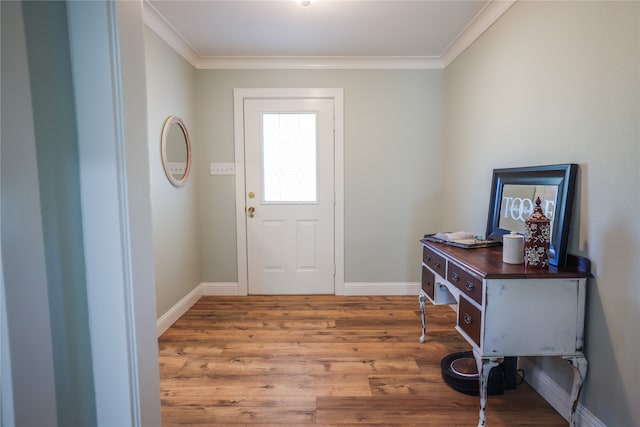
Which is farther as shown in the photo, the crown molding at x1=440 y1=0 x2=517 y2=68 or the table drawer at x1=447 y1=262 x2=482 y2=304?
the crown molding at x1=440 y1=0 x2=517 y2=68

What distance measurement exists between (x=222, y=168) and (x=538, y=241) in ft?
9.15

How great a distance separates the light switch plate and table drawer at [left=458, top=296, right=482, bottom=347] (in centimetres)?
249

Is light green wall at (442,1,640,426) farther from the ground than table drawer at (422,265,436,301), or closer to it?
farther from the ground

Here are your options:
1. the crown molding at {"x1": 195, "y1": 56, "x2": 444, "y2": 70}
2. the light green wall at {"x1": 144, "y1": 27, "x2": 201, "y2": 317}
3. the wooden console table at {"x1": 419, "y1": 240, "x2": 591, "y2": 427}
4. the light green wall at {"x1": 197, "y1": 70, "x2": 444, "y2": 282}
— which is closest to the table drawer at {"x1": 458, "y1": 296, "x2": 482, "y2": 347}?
the wooden console table at {"x1": 419, "y1": 240, "x2": 591, "y2": 427}

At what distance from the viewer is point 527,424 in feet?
5.25

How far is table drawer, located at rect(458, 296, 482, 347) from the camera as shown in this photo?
1.49 metres

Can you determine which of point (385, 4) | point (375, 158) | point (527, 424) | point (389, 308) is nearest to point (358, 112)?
point (375, 158)

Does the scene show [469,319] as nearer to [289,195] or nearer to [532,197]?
[532,197]

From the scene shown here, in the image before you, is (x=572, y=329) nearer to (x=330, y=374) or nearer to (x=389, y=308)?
(x=330, y=374)

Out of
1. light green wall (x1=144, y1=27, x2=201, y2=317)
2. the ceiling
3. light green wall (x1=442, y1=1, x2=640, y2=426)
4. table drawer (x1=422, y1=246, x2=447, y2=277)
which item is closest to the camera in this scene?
light green wall (x1=442, y1=1, x2=640, y2=426)

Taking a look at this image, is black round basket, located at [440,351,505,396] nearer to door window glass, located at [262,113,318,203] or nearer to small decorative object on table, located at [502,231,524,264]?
small decorative object on table, located at [502,231,524,264]

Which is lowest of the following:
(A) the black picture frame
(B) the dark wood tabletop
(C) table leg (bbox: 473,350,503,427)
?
(C) table leg (bbox: 473,350,503,427)

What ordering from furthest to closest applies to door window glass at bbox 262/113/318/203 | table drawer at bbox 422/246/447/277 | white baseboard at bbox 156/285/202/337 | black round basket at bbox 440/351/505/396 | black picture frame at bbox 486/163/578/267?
door window glass at bbox 262/113/318/203 < white baseboard at bbox 156/285/202/337 < table drawer at bbox 422/246/447/277 < black round basket at bbox 440/351/505/396 < black picture frame at bbox 486/163/578/267

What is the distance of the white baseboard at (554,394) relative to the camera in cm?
149
